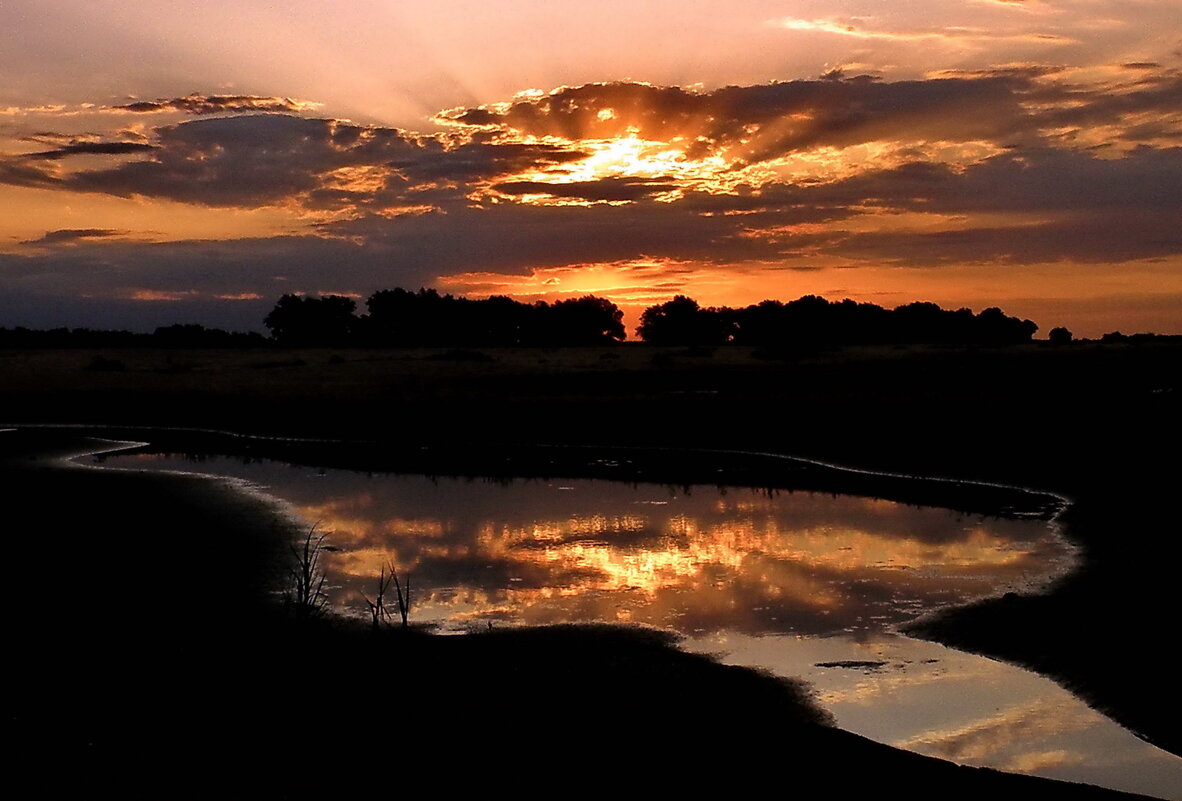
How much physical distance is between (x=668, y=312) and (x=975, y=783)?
12508 centimetres

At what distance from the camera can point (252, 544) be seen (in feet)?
69.5

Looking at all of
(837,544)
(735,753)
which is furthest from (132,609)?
(837,544)

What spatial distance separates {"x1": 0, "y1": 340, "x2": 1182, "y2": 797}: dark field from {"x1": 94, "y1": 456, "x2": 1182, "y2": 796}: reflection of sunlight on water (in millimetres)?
797

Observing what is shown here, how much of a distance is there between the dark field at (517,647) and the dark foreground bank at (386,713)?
35 mm

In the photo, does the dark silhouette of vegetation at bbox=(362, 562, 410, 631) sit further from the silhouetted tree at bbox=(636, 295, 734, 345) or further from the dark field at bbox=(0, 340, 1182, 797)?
the silhouetted tree at bbox=(636, 295, 734, 345)

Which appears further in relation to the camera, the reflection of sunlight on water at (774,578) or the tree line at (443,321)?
the tree line at (443,321)

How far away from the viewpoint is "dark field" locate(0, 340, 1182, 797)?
32.0ft

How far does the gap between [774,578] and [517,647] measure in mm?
6084

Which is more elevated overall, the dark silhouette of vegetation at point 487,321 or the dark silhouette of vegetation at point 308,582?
the dark silhouette of vegetation at point 487,321

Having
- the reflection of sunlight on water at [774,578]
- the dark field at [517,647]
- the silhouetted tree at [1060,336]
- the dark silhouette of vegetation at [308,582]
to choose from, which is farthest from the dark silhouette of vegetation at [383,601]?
the silhouetted tree at [1060,336]

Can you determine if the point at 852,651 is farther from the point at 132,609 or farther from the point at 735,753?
the point at 132,609

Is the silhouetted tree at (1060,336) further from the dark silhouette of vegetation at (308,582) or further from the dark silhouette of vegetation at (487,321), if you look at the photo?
the dark silhouette of vegetation at (308,582)

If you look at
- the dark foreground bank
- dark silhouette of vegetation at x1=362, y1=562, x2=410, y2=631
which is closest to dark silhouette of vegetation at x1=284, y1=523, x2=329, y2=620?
the dark foreground bank

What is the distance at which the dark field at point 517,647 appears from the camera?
32.0ft
